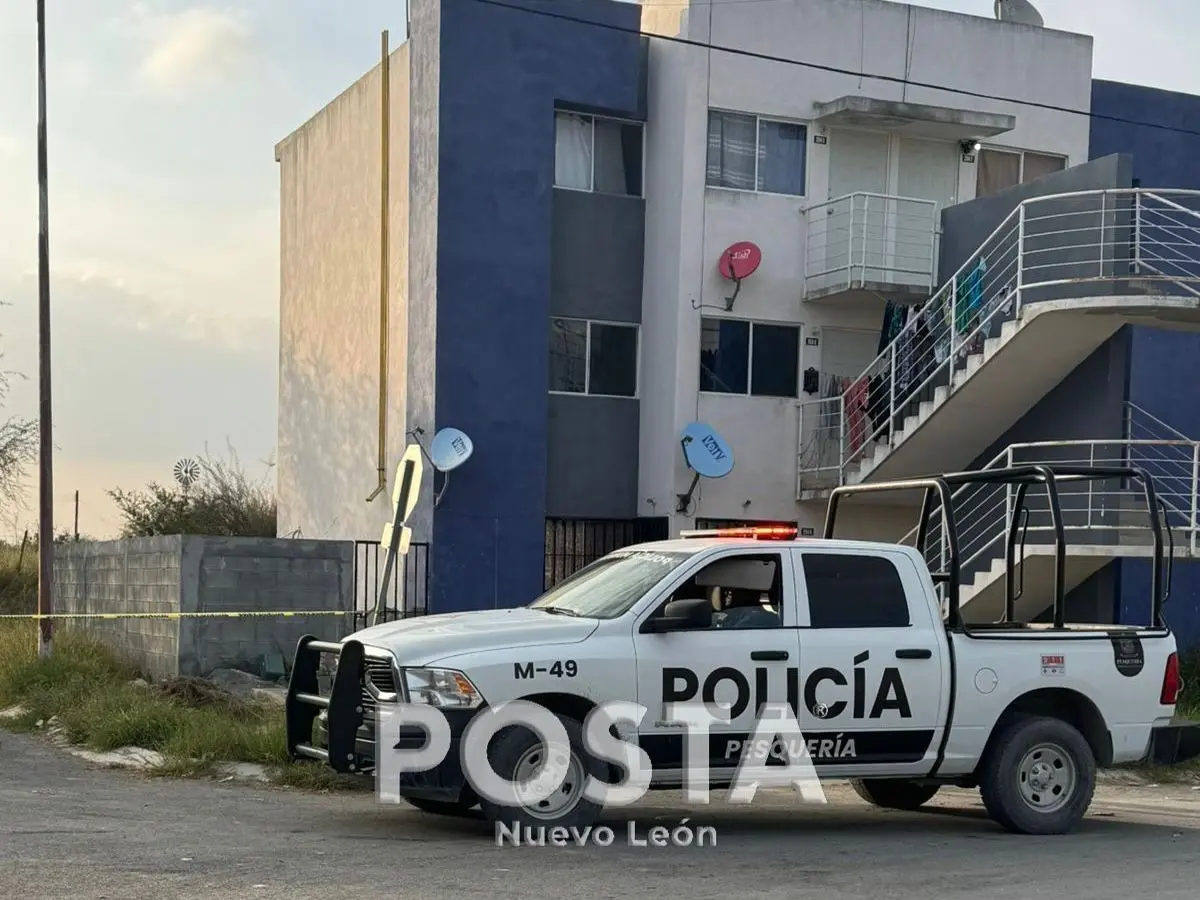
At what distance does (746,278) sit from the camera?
21.5 m

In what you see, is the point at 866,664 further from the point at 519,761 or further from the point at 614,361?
the point at 614,361

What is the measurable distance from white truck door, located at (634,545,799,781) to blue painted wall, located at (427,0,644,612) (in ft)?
34.1

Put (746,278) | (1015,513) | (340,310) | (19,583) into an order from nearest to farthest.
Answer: (1015,513) → (746,278) → (340,310) → (19,583)

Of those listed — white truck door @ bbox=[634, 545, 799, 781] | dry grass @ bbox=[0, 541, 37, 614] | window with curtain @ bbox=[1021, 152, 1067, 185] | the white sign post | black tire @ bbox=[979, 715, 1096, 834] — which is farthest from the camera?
dry grass @ bbox=[0, 541, 37, 614]

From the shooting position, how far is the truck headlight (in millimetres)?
9133

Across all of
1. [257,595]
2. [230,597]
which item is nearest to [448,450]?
[257,595]

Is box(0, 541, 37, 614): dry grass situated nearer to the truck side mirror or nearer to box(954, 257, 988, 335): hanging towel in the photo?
box(954, 257, 988, 335): hanging towel

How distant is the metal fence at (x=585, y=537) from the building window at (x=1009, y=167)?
6.62 m

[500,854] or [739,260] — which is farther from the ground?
[739,260]

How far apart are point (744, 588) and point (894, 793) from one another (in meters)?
2.52

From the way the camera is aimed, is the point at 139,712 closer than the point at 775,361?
Yes

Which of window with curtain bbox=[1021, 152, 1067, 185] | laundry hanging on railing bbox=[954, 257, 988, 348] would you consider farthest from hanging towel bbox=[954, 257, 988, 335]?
window with curtain bbox=[1021, 152, 1067, 185]

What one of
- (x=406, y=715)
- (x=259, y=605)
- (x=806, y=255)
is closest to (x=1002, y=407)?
(x=806, y=255)

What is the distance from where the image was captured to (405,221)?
21.3 m
